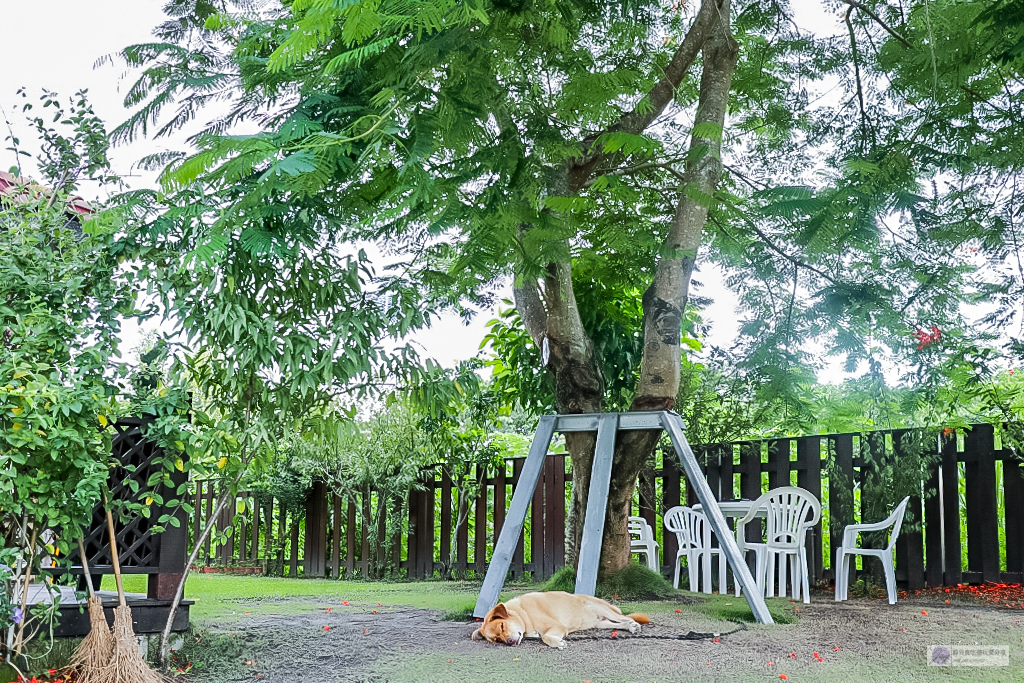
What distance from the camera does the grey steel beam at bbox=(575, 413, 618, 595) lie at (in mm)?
5262

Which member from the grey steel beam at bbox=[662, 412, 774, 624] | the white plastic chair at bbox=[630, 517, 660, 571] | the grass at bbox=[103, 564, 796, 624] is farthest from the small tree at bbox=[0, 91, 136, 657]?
the white plastic chair at bbox=[630, 517, 660, 571]

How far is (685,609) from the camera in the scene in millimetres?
5680

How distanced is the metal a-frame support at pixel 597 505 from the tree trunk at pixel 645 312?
0.49 metres

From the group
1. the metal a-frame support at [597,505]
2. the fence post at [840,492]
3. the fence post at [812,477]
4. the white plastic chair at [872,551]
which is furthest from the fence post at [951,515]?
the metal a-frame support at [597,505]

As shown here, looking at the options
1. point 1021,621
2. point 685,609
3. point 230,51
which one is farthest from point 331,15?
point 1021,621

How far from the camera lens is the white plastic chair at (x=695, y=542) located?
23.9ft

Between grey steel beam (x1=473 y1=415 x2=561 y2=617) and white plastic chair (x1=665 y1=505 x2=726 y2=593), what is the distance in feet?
7.36

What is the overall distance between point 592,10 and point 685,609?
13.1ft

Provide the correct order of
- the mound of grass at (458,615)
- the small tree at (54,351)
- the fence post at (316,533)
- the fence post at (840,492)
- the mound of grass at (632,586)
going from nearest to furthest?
the small tree at (54,351), the mound of grass at (458,615), the mound of grass at (632,586), the fence post at (840,492), the fence post at (316,533)

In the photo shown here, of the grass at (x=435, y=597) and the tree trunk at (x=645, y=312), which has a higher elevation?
the tree trunk at (x=645, y=312)

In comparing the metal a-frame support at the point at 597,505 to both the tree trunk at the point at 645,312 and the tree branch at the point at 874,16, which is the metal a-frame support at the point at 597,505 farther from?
the tree branch at the point at 874,16

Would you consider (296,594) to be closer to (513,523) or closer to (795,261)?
(513,523)

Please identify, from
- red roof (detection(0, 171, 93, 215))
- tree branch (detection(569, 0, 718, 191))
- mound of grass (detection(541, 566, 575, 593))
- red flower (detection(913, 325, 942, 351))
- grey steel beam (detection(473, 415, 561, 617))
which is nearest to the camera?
red roof (detection(0, 171, 93, 215))

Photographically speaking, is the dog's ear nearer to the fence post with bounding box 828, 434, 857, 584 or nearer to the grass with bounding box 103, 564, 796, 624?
the grass with bounding box 103, 564, 796, 624
